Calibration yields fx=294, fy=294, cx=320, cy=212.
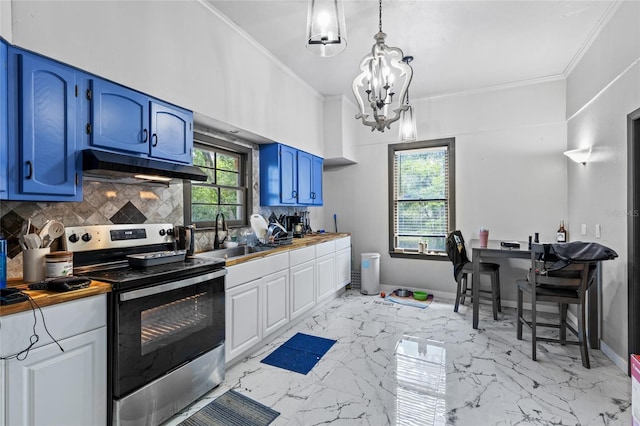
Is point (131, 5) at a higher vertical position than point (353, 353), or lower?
higher

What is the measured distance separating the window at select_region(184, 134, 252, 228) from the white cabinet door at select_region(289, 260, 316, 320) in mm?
873

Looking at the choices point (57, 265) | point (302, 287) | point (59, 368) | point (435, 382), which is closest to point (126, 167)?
point (57, 265)

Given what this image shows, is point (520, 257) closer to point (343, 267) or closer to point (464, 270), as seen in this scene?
point (464, 270)

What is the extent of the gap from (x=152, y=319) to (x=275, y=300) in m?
1.32

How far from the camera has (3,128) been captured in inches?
57.6

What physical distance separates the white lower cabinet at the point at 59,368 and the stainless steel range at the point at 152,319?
0.06 metres

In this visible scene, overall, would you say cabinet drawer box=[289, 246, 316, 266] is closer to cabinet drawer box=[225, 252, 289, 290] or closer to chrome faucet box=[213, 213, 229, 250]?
cabinet drawer box=[225, 252, 289, 290]

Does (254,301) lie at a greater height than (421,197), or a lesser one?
lesser

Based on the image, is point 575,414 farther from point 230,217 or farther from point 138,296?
point 230,217

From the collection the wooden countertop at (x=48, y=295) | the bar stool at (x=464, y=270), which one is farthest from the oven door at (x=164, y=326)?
the bar stool at (x=464, y=270)

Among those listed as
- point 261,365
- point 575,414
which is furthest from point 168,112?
point 575,414

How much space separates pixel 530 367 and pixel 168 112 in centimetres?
360

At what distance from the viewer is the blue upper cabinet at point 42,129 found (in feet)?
4.98

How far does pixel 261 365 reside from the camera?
249 centimetres
